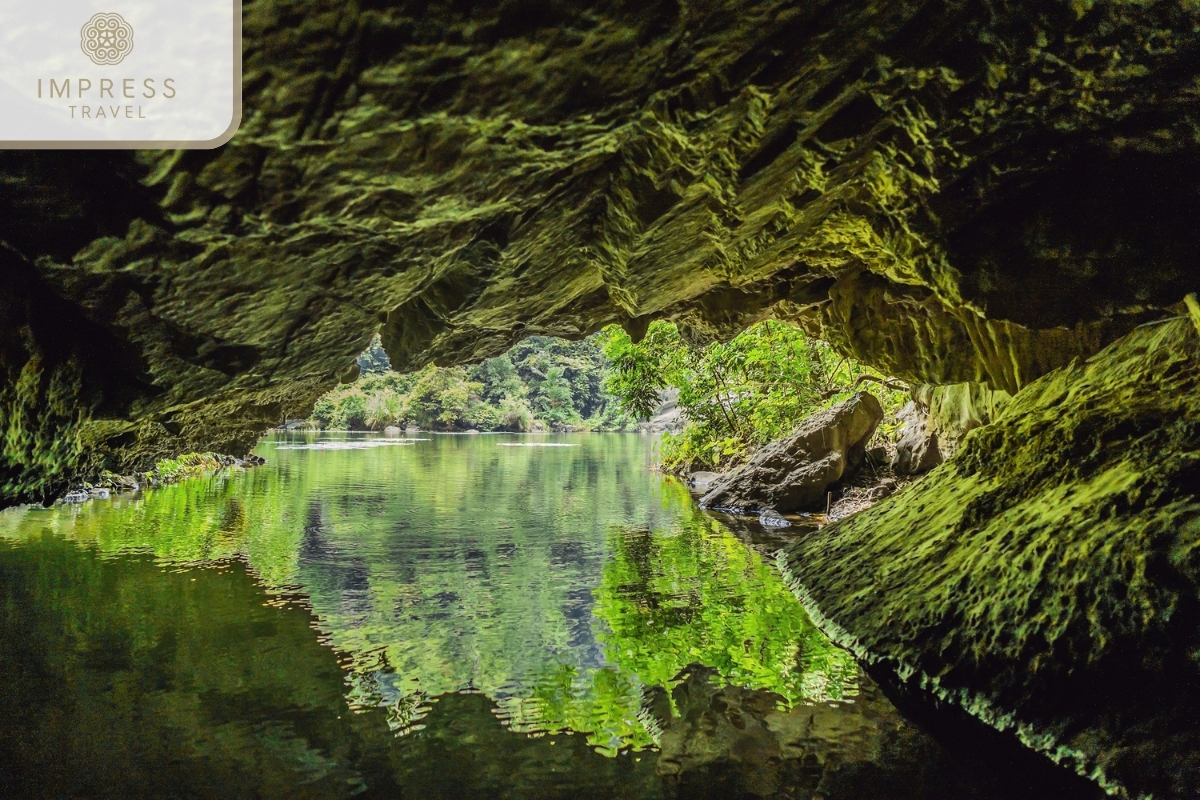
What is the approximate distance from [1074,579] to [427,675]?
161 inches

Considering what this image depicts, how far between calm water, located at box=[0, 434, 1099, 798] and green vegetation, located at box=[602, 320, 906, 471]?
639 cm

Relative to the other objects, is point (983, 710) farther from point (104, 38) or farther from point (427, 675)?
point (104, 38)

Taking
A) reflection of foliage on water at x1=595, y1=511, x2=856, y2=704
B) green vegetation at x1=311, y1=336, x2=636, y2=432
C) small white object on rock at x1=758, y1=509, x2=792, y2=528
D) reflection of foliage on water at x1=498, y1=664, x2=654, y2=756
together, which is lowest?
reflection of foliage on water at x1=498, y1=664, x2=654, y2=756

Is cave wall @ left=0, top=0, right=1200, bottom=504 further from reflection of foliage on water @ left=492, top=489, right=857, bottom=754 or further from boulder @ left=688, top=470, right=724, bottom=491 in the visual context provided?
boulder @ left=688, top=470, right=724, bottom=491

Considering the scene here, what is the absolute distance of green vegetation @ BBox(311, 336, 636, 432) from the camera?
49906mm

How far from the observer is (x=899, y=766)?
3.88 meters

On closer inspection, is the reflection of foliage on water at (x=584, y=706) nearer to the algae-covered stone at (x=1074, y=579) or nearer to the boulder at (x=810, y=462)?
the algae-covered stone at (x=1074, y=579)

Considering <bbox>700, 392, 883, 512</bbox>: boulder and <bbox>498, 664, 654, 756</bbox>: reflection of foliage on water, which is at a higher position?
<bbox>700, 392, 883, 512</bbox>: boulder

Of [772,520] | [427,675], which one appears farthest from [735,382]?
[427,675]

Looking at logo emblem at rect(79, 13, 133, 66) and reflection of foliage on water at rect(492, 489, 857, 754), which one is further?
reflection of foliage on water at rect(492, 489, 857, 754)

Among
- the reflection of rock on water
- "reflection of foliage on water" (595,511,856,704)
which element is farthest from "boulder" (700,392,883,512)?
the reflection of rock on water

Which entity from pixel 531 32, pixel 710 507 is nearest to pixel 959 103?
pixel 531 32

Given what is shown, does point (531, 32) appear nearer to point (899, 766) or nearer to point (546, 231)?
point (546, 231)

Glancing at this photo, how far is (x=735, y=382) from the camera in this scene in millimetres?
17172
